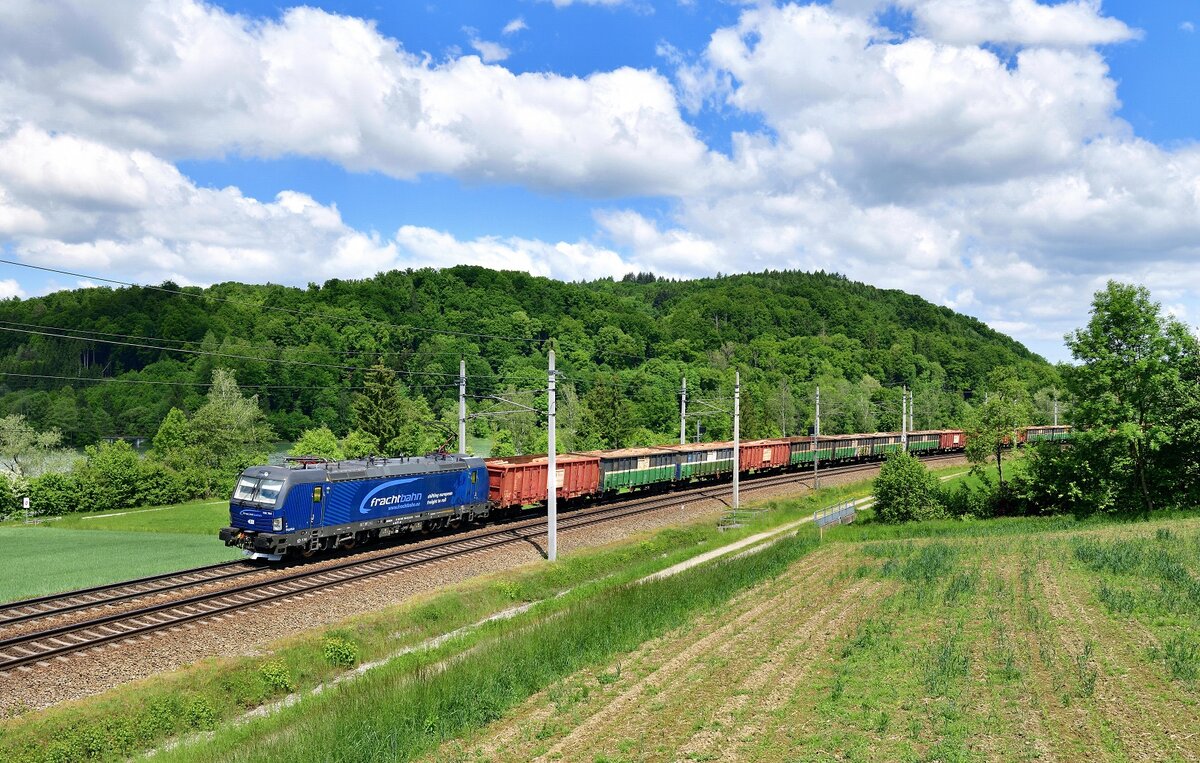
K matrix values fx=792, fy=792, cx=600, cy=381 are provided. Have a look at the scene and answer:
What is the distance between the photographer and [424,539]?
3688 centimetres

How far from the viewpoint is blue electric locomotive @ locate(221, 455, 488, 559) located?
95.5 feet

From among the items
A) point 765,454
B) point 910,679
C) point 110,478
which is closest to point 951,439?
point 765,454

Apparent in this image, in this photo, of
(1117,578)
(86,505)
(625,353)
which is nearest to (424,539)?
(1117,578)

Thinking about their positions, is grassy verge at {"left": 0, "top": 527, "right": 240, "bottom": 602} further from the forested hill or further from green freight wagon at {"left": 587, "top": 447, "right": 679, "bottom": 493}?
the forested hill

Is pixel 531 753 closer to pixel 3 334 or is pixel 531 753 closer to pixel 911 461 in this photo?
pixel 911 461

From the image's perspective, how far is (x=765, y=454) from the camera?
69.1m

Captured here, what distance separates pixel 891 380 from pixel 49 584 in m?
164

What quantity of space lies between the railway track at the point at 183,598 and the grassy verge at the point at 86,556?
261 centimetres

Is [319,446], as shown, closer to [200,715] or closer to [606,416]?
[606,416]

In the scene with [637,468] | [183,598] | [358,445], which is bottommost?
[183,598]

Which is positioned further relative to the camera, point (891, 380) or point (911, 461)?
point (891, 380)

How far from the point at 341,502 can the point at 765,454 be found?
45.0 meters

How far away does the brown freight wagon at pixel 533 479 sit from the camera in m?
41.5

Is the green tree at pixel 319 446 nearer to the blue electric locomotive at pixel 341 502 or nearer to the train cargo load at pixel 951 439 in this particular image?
the blue electric locomotive at pixel 341 502
